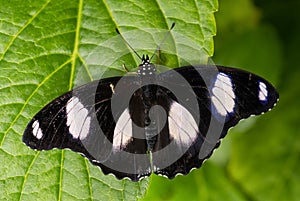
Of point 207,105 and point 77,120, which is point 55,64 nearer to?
point 77,120

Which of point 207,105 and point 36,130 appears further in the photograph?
point 207,105

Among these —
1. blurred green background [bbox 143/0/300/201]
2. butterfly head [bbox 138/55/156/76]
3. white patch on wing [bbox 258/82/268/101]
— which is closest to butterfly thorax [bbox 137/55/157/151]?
butterfly head [bbox 138/55/156/76]

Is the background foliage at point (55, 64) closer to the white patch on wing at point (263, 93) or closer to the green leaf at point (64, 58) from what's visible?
the green leaf at point (64, 58)

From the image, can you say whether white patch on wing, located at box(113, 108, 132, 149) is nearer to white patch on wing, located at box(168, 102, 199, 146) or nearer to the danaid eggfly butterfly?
the danaid eggfly butterfly

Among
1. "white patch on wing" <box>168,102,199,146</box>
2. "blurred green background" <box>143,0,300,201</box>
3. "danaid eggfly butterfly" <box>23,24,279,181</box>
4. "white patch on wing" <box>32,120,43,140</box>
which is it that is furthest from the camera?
"blurred green background" <box>143,0,300,201</box>

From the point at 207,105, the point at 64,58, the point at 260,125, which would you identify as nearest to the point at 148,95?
the point at 207,105

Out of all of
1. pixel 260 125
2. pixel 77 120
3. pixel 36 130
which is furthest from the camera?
pixel 260 125

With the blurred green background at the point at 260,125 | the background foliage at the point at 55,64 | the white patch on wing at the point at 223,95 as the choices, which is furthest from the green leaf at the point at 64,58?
the blurred green background at the point at 260,125
